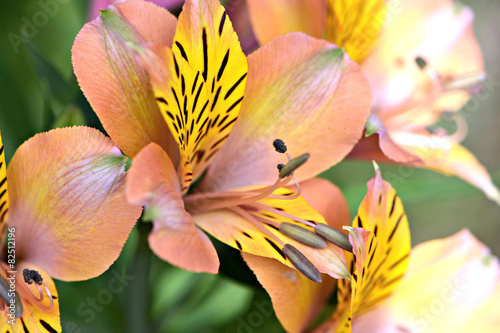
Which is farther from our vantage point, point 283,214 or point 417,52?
point 417,52

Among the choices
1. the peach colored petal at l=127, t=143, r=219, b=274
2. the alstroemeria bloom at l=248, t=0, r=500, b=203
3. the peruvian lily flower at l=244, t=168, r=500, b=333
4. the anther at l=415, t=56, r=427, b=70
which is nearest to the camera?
the peach colored petal at l=127, t=143, r=219, b=274

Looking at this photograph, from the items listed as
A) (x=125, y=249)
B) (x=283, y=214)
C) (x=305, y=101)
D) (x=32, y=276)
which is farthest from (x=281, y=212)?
(x=125, y=249)

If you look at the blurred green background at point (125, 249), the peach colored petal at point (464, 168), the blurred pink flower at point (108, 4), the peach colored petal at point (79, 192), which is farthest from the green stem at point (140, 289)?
the peach colored petal at point (464, 168)

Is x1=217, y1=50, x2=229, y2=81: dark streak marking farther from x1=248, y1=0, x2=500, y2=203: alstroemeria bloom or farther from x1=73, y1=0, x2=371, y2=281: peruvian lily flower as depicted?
x1=248, y1=0, x2=500, y2=203: alstroemeria bloom

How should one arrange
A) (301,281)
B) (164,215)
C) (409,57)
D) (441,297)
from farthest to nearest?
(409,57) < (441,297) < (301,281) < (164,215)

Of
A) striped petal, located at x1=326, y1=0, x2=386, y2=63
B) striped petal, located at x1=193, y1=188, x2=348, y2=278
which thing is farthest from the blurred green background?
striped petal, located at x1=326, y1=0, x2=386, y2=63

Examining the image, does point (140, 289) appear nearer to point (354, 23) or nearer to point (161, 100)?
point (161, 100)
